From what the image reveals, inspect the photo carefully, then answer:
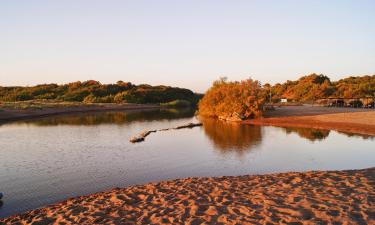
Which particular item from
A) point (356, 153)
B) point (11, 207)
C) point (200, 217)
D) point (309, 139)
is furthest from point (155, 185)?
point (309, 139)

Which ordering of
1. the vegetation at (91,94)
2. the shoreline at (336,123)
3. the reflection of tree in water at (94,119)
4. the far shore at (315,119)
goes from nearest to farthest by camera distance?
the shoreline at (336,123) → the far shore at (315,119) → the reflection of tree in water at (94,119) → the vegetation at (91,94)

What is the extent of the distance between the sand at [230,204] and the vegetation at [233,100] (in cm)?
3054

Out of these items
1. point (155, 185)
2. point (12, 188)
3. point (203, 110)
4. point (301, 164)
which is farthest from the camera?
point (203, 110)

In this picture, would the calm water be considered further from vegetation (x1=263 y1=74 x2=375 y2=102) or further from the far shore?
vegetation (x1=263 y1=74 x2=375 y2=102)

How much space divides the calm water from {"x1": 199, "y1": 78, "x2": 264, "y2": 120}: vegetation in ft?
51.5

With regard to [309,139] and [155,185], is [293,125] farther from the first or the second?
[155,185]

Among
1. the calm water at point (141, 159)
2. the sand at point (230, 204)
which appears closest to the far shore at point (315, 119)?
the calm water at point (141, 159)

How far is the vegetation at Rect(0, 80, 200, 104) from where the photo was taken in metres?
97.8

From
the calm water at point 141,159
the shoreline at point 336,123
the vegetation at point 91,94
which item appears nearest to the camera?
the calm water at point 141,159

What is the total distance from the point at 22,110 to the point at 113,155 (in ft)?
138

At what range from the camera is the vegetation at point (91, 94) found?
321 ft

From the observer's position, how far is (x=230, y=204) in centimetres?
834

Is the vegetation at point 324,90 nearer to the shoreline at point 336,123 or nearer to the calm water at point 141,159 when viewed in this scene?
the shoreline at point 336,123

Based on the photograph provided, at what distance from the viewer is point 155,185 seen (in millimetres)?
11188
